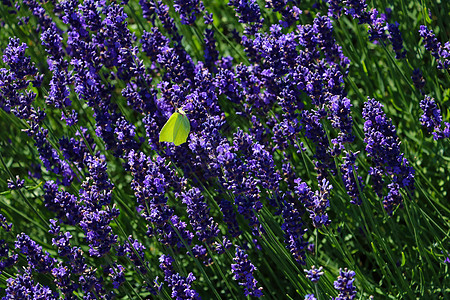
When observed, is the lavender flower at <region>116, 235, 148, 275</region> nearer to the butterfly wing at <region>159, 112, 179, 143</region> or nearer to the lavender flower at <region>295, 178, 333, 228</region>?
the butterfly wing at <region>159, 112, 179, 143</region>

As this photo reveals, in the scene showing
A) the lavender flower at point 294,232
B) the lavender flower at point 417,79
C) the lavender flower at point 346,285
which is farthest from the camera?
the lavender flower at point 417,79

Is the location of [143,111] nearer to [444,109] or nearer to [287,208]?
[287,208]

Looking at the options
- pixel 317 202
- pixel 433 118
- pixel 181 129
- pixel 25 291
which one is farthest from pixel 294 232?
pixel 25 291

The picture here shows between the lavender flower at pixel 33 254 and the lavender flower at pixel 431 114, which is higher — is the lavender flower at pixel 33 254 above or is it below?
above

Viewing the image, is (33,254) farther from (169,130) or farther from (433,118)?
(433,118)

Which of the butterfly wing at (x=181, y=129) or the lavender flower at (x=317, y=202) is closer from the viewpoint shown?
the lavender flower at (x=317, y=202)

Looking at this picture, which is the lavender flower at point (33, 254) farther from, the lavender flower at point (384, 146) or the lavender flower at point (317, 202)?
the lavender flower at point (384, 146)

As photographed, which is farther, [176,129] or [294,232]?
[176,129]

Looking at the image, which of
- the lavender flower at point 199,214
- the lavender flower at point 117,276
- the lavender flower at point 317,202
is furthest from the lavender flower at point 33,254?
the lavender flower at point 317,202

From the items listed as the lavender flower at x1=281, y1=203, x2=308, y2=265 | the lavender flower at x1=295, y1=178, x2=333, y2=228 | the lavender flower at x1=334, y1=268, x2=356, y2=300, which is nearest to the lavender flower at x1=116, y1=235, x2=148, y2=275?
the lavender flower at x1=281, y1=203, x2=308, y2=265
